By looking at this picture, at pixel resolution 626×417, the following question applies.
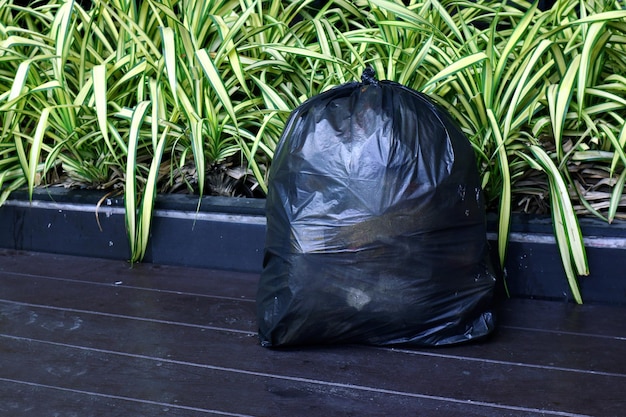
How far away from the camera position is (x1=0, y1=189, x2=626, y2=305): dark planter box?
2.27 metres

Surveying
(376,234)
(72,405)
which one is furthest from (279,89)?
(72,405)

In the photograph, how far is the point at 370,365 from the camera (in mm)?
1900

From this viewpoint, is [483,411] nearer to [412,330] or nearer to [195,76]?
[412,330]

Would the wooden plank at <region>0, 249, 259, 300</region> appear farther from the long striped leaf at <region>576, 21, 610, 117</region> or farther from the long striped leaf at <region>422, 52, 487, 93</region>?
the long striped leaf at <region>576, 21, 610, 117</region>

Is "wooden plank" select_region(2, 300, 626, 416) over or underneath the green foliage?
underneath

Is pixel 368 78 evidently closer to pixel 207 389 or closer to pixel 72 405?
pixel 207 389

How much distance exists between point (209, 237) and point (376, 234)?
0.85m

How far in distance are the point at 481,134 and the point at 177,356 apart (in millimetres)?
1042

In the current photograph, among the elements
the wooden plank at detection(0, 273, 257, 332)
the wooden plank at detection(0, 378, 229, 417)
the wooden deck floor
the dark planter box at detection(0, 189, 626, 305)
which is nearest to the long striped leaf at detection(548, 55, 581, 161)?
the dark planter box at detection(0, 189, 626, 305)

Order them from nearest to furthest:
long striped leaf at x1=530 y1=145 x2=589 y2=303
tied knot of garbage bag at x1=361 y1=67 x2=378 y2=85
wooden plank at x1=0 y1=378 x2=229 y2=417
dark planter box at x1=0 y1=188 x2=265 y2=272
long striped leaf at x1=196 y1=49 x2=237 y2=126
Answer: wooden plank at x1=0 y1=378 x2=229 y2=417 < tied knot of garbage bag at x1=361 y1=67 x2=378 y2=85 < long striped leaf at x1=530 y1=145 x2=589 y2=303 < long striped leaf at x1=196 y1=49 x2=237 y2=126 < dark planter box at x1=0 y1=188 x2=265 y2=272

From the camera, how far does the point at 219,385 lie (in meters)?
1.79

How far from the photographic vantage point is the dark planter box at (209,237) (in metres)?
2.27

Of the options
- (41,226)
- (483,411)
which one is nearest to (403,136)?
(483,411)

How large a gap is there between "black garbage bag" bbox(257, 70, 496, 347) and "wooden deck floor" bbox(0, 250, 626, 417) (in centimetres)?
8
